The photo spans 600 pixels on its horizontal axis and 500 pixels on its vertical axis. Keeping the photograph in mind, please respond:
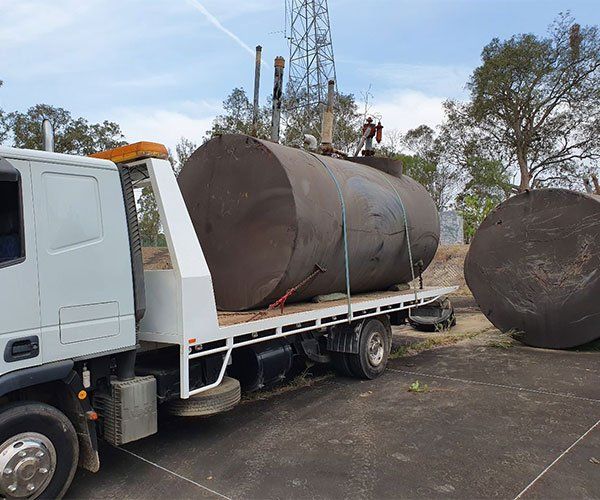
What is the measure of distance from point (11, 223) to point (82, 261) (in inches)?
20.8

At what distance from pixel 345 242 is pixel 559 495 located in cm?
377

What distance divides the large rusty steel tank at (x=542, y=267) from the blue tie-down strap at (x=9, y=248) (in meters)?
8.42

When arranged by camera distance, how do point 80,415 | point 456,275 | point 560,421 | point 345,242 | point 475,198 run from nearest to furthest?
point 80,415 < point 560,421 < point 345,242 < point 456,275 < point 475,198

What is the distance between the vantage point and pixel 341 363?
24.0 ft

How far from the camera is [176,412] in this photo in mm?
Answer: 4625

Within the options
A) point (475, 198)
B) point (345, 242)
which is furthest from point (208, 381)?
point (475, 198)

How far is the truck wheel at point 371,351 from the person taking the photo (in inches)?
282

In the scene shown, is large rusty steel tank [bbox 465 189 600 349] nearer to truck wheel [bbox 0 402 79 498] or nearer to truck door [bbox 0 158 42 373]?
truck wheel [bbox 0 402 79 498]

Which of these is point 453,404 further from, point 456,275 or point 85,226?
point 456,275

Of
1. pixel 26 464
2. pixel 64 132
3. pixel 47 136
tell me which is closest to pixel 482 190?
pixel 64 132

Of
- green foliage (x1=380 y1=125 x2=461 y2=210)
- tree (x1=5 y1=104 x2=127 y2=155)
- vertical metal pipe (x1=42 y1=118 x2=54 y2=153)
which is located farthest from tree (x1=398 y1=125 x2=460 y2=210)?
vertical metal pipe (x1=42 y1=118 x2=54 y2=153)

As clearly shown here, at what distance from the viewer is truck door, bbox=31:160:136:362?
3723 mm

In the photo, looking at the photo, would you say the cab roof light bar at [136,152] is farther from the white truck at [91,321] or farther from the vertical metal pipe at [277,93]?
the vertical metal pipe at [277,93]

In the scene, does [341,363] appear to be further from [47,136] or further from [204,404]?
[47,136]
